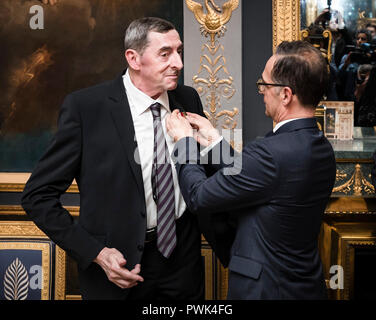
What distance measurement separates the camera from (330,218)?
3320 mm

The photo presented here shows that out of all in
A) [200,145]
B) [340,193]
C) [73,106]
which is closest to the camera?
[73,106]

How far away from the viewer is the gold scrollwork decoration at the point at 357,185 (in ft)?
10.3

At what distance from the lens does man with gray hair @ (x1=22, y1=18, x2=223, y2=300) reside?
2018 millimetres

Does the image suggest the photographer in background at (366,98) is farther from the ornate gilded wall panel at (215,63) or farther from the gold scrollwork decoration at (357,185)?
the ornate gilded wall panel at (215,63)

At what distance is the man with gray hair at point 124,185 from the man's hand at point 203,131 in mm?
133

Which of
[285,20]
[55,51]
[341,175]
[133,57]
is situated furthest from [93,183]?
[285,20]

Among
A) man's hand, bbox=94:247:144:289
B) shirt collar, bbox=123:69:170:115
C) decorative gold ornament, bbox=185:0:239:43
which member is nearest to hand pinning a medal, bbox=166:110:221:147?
shirt collar, bbox=123:69:170:115

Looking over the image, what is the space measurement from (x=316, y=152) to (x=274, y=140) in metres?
0.17

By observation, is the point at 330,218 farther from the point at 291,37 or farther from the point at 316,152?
the point at 316,152

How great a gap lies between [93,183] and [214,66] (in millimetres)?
1855

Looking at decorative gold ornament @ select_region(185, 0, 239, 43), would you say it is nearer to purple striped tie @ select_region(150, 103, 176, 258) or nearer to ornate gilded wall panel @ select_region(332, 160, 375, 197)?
ornate gilded wall panel @ select_region(332, 160, 375, 197)
